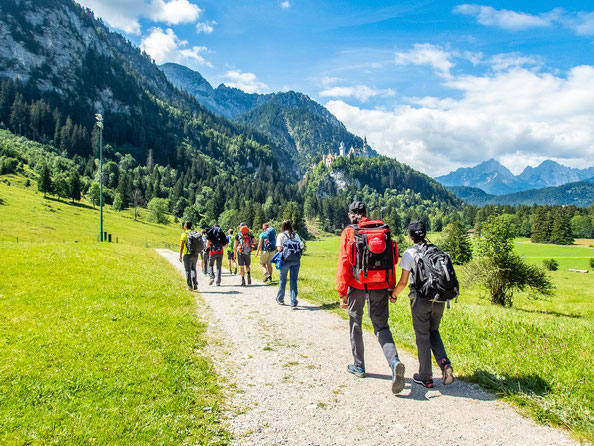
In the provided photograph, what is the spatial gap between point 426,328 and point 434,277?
108cm

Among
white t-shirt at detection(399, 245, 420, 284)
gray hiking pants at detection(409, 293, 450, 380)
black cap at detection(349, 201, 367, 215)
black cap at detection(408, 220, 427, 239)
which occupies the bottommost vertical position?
gray hiking pants at detection(409, 293, 450, 380)

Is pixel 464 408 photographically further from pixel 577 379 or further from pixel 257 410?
pixel 257 410

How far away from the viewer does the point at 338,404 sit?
18.3 feet

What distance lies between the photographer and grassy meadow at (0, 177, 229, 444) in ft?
15.2

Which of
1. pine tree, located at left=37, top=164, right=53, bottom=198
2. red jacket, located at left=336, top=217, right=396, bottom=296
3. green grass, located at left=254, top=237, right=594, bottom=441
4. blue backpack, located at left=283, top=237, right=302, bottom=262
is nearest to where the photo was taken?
green grass, located at left=254, top=237, right=594, bottom=441

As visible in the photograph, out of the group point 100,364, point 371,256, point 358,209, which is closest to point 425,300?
point 371,256

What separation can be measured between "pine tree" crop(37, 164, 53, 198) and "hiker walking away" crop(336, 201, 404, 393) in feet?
362

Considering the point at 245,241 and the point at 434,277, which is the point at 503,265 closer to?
the point at 245,241

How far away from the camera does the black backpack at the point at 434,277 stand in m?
5.97

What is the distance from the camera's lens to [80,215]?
263 ft

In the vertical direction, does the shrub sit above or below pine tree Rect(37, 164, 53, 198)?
below

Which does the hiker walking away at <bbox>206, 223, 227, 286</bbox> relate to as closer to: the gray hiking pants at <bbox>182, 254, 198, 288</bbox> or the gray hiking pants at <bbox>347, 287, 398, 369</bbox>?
the gray hiking pants at <bbox>182, 254, 198, 288</bbox>

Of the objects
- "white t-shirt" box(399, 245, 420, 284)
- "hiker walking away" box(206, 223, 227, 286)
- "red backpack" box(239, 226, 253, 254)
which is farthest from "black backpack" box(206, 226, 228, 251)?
"white t-shirt" box(399, 245, 420, 284)

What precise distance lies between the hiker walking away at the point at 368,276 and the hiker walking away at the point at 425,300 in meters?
0.31
